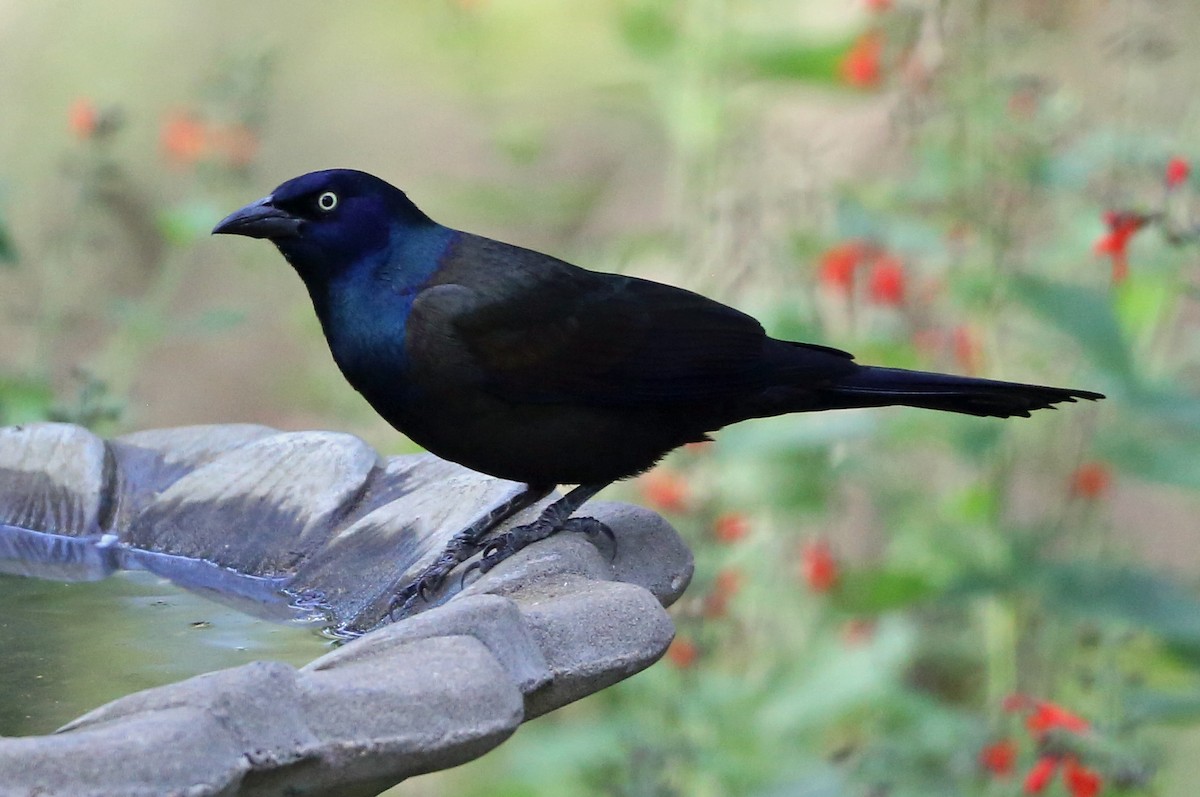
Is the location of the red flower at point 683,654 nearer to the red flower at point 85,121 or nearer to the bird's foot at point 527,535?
the bird's foot at point 527,535

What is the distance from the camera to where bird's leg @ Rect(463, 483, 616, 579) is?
2.20m

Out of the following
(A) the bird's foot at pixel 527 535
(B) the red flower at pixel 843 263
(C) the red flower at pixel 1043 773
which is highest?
(B) the red flower at pixel 843 263

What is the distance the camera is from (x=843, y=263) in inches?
145

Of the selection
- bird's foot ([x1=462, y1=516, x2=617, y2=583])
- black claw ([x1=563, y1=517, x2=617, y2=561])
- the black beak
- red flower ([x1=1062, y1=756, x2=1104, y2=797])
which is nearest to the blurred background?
red flower ([x1=1062, y1=756, x2=1104, y2=797])

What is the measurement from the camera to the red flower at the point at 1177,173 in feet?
9.25

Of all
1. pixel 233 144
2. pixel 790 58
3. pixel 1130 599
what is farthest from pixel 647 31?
pixel 1130 599

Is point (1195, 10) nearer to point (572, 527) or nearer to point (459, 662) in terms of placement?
point (572, 527)

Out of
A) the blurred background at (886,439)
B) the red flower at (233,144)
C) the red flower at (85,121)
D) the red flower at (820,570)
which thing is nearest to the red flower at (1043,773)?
the blurred background at (886,439)

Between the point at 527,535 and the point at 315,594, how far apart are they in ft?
1.04

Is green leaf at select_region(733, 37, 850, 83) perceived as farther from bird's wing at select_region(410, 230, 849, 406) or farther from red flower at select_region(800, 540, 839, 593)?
bird's wing at select_region(410, 230, 849, 406)

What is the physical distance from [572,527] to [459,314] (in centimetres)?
39

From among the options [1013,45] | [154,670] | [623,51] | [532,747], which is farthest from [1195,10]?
[154,670]

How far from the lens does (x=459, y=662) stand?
1487 mm

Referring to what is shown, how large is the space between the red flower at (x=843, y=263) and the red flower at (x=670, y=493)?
63 centimetres
